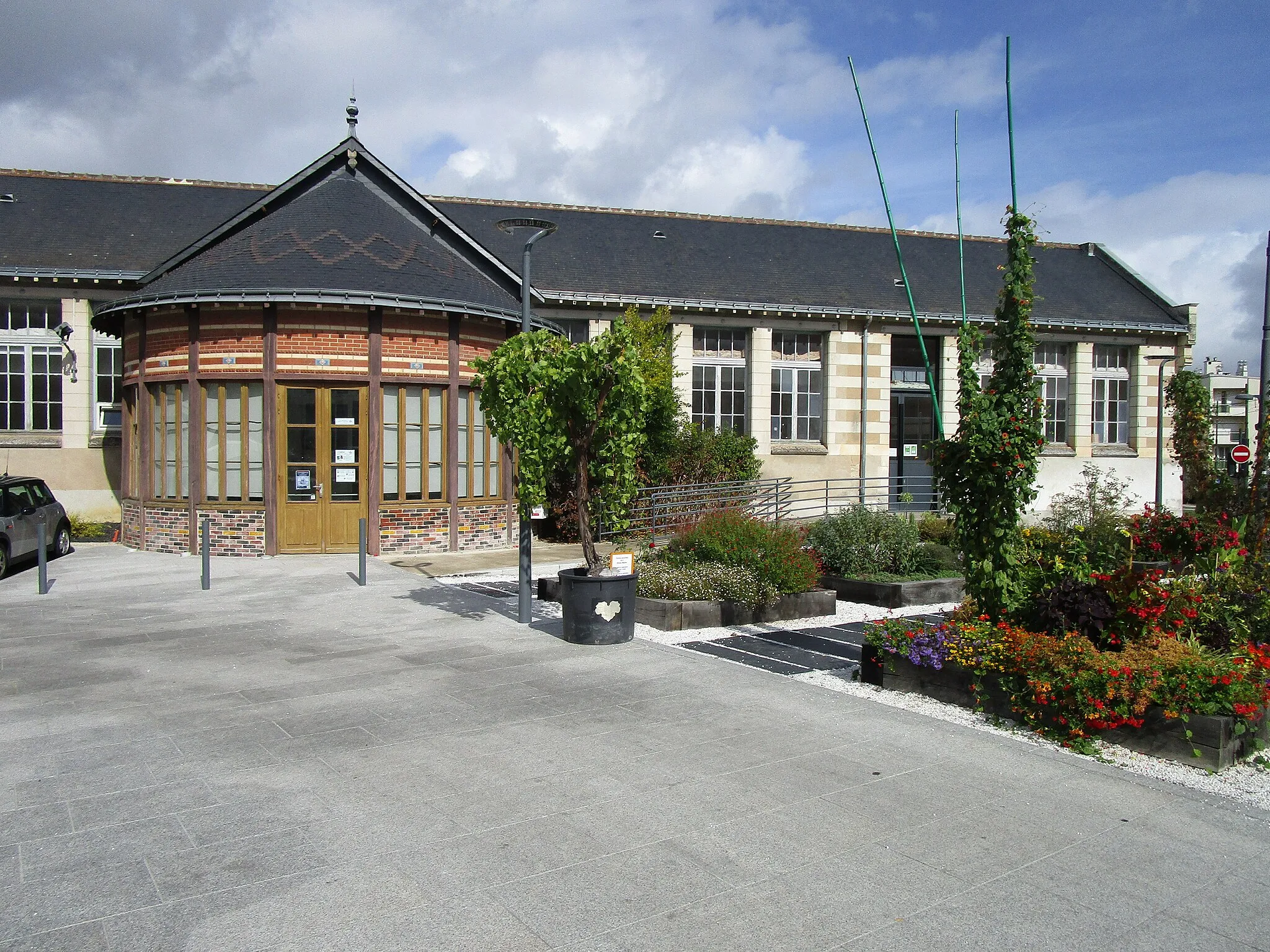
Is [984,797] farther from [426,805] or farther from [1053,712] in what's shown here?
[426,805]

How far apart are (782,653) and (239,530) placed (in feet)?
35.1

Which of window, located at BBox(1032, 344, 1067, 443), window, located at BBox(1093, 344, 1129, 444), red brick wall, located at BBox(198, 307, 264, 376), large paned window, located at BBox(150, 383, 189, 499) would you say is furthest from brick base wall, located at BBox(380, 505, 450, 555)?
window, located at BBox(1093, 344, 1129, 444)

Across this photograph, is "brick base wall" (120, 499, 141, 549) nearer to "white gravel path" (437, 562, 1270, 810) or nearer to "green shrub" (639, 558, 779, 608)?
"white gravel path" (437, 562, 1270, 810)

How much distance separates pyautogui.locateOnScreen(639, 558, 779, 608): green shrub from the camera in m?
10.8

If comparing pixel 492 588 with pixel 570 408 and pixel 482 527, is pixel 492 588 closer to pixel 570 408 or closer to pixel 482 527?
pixel 570 408

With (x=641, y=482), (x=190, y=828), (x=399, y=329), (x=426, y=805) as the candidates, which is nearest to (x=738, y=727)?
(x=426, y=805)

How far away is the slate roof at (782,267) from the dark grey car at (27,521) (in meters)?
11.4

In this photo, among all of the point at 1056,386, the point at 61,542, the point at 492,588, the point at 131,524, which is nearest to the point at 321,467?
the point at 131,524

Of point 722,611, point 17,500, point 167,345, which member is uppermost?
point 167,345

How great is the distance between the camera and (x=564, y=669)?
8.55 meters

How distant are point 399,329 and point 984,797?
13457 millimetres

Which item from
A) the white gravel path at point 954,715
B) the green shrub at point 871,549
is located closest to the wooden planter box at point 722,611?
the white gravel path at point 954,715

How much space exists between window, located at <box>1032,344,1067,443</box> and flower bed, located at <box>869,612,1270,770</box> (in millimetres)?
23126

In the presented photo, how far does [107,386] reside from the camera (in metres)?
21.2
